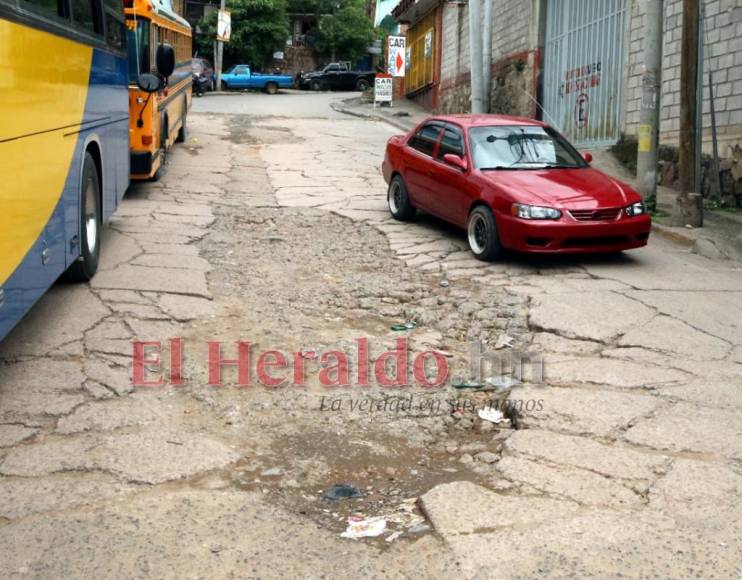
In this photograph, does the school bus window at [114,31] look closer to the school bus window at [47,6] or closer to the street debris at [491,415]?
the school bus window at [47,6]

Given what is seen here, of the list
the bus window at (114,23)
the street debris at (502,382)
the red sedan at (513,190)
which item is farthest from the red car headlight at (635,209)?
the bus window at (114,23)

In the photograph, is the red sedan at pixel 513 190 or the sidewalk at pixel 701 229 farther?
the sidewalk at pixel 701 229

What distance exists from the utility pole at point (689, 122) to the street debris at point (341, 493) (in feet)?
25.4

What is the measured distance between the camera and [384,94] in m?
29.7

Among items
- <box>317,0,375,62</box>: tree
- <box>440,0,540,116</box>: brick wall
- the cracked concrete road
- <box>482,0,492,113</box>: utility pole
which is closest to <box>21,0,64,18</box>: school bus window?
the cracked concrete road

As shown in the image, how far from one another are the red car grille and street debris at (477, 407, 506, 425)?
3807 millimetres

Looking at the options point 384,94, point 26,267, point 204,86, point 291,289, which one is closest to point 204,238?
point 291,289

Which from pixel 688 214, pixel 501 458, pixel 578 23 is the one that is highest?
pixel 578 23

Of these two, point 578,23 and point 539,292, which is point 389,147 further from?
point 578,23

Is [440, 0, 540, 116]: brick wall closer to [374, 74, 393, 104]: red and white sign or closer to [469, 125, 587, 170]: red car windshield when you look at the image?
[374, 74, 393, 104]: red and white sign

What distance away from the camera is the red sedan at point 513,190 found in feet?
27.9

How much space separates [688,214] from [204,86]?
32388 mm

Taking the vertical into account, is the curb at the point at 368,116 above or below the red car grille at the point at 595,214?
above

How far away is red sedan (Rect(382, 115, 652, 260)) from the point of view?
8516mm
